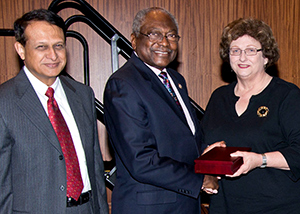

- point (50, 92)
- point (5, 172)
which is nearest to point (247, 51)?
point (50, 92)

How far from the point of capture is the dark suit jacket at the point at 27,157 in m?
1.44

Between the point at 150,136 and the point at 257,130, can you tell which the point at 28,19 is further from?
the point at 257,130

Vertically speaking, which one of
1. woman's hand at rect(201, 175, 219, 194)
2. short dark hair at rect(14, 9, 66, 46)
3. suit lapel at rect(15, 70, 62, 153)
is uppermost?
short dark hair at rect(14, 9, 66, 46)

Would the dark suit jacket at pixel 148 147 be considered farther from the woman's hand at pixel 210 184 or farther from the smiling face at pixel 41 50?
the smiling face at pixel 41 50

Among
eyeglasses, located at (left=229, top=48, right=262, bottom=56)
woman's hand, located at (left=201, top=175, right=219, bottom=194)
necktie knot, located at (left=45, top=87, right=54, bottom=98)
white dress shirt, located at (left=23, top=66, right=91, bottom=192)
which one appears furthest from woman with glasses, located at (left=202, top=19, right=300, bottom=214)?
necktie knot, located at (left=45, top=87, right=54, bottom=98)

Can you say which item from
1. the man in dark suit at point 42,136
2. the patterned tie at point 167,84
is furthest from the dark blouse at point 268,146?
the man in dark suit at point 42,136

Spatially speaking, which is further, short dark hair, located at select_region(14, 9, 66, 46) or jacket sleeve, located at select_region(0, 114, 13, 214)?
short dark hair, located at select_region(14, 9, 66, 46)

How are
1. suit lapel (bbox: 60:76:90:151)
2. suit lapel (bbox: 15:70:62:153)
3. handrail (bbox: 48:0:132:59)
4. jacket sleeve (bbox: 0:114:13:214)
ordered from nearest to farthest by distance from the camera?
jacket sleeve (bbox: 0:114:13:214), suit lapel (bbox: 15:70:62:153), suit lapel (bbox: 60:76:90:151), handrail (bbox: 48:0:132:59)

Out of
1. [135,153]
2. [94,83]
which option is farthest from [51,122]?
[94,83]

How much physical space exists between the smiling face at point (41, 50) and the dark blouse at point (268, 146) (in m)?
1.14

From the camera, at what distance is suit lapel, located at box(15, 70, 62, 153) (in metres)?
1.51

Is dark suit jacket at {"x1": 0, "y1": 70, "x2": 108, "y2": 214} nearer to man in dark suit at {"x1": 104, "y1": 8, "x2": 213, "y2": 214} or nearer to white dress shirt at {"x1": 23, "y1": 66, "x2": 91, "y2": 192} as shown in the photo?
white dress shirt at {"x1": 23, "y1": 66, "x2": 91, "y2": 192}

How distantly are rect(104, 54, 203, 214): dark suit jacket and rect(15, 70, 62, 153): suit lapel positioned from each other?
315mm

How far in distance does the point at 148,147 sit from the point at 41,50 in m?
0.74
